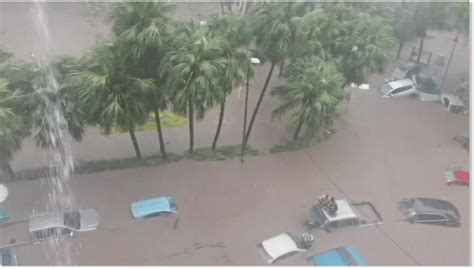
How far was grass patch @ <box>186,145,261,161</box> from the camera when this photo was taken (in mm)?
19047

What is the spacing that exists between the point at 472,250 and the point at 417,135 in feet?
25.0

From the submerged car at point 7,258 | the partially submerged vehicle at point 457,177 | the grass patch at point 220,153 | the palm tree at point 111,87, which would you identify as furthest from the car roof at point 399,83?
the submerged car at point 7,258

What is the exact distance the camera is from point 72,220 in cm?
1507

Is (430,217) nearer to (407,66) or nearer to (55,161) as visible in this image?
(55,161)

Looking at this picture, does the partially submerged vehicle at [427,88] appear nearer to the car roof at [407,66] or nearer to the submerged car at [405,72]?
the submerged car at [405,72]

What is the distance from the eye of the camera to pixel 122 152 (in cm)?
1912

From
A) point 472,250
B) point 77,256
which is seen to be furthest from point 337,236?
point 77,256

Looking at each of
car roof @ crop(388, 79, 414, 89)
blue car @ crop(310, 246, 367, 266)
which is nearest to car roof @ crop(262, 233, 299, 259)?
blue car @ crop(310, 246, 367, 266)

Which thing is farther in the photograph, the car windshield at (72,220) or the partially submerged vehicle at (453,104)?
the partially submerged vehicle at (453,104)

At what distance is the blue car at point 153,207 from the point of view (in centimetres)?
1562

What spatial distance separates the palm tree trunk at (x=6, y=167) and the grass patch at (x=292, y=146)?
9.80 meters

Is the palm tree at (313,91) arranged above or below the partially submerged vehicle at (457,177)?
above

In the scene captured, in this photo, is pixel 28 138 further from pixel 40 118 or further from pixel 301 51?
pixel 301 51

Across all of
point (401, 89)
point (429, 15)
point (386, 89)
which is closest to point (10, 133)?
point (386, 89)
